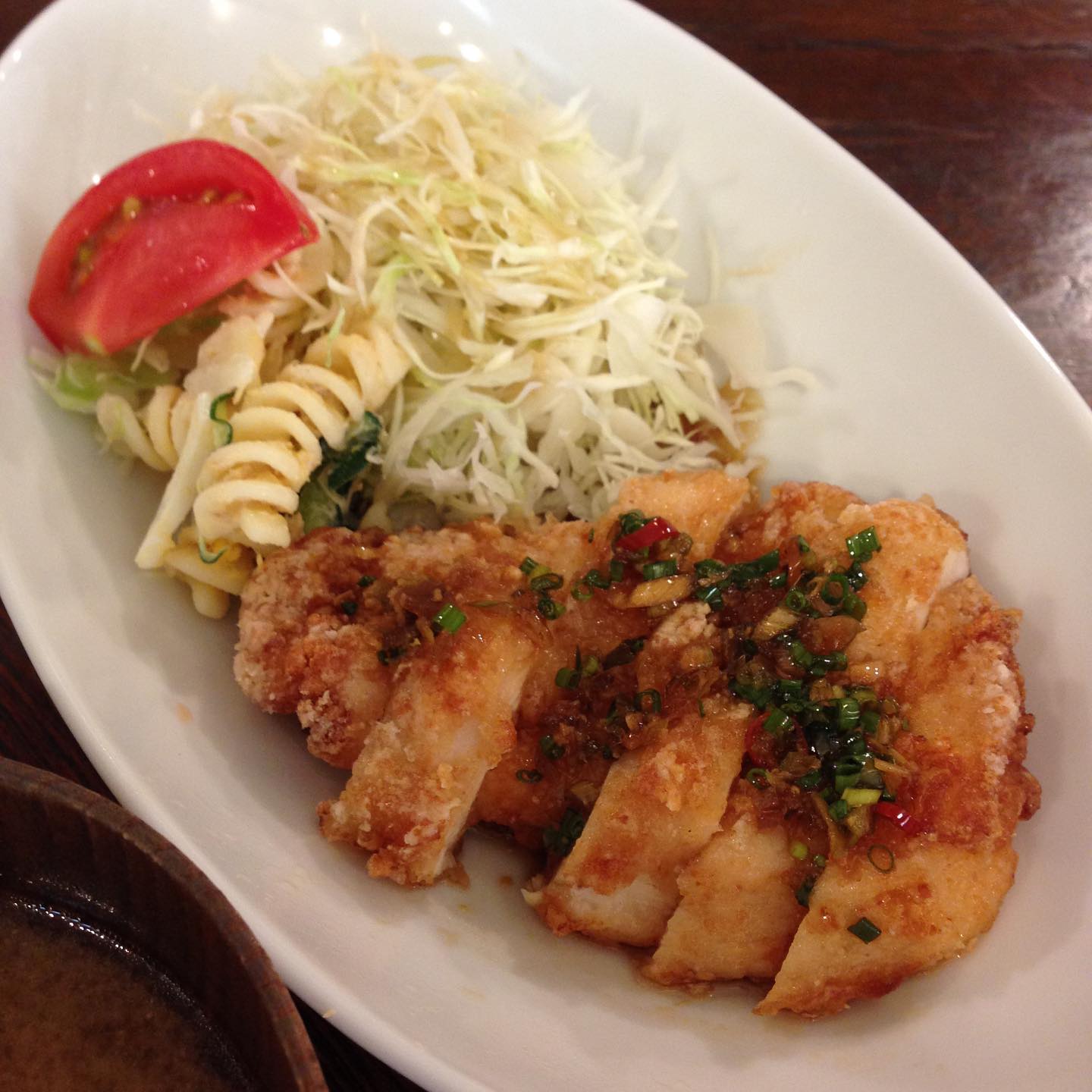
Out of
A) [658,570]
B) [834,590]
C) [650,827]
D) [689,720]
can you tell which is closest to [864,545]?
[834,590]

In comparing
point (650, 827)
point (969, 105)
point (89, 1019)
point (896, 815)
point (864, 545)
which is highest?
point (969, 105)

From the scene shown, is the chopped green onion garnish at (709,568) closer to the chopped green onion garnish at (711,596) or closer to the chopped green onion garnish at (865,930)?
the chopped green onion garnish at (711,596)

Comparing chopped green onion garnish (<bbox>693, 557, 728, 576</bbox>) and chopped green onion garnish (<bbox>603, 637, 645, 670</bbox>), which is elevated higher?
chopped green onion garnish (<bbox>693, 557, 728, 576</bbox>)

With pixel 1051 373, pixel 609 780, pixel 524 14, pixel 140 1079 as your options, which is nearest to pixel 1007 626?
pixel 1051 373

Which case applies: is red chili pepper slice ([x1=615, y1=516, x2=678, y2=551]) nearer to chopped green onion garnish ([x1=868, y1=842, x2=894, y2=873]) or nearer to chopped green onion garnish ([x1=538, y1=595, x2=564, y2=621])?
chopped green onion garnish ([x1=538, y1=595, x2=564, y2=621])

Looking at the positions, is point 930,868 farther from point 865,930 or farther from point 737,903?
point 737,903

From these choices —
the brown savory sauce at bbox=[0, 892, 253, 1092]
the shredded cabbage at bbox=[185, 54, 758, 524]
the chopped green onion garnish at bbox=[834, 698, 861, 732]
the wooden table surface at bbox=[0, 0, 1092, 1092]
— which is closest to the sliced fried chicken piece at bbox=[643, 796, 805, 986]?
the chopped green onion garnish at bbox=[834, 698, 861, 732]
